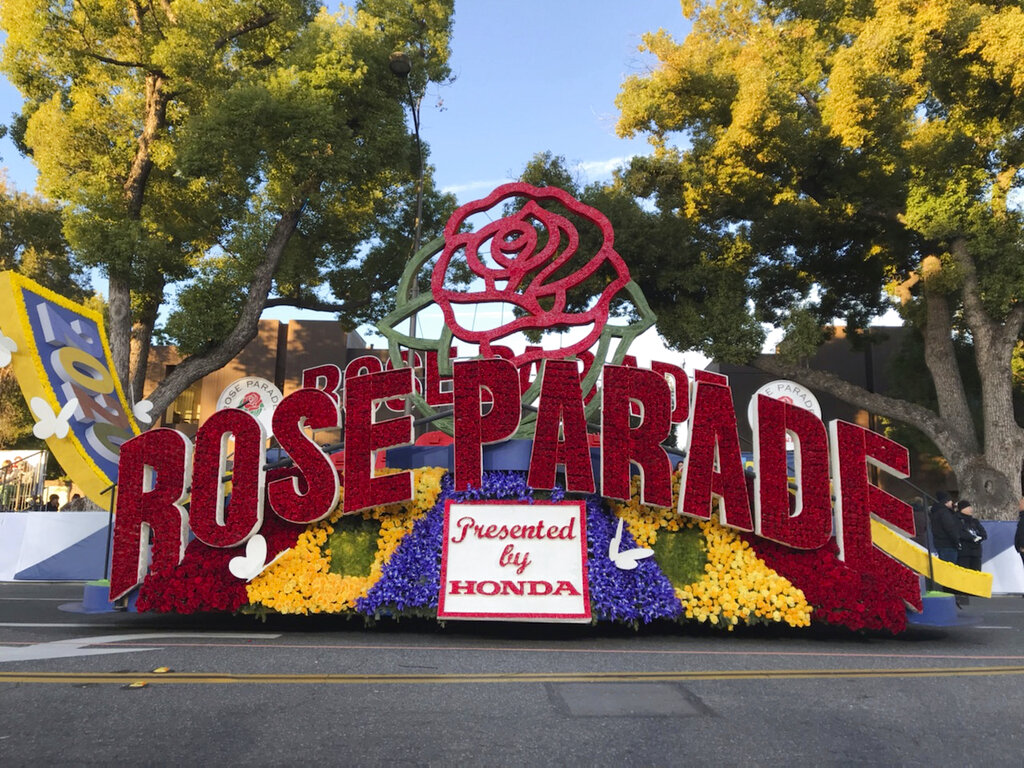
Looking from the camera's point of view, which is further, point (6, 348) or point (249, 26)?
point (249, 26)

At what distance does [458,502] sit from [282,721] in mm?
3825

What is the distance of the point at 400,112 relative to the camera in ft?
68.4

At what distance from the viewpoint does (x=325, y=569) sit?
7867 mm

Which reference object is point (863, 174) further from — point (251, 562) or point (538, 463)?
point (251, 562)

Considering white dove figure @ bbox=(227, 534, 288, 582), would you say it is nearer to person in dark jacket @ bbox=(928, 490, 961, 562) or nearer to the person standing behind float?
person in dark jacket @ bbox=(928, 490, 961, 562)

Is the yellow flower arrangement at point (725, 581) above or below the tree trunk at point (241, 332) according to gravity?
below

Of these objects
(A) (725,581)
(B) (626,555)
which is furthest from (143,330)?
(A) (725,581)

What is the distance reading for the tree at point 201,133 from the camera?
17.9 meters

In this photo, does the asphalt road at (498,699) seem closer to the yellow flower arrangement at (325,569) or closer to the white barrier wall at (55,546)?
the yellow flower arrangement at (325,569)

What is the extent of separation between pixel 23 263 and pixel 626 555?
101ft

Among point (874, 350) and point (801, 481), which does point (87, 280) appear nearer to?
point (801, 481)

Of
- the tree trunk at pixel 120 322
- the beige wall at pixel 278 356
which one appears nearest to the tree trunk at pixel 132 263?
the tree trunk at pixel 120 322

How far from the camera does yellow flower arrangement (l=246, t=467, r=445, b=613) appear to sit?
7699 millimetres

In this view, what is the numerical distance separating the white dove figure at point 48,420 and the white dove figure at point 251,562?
3.52 meters
